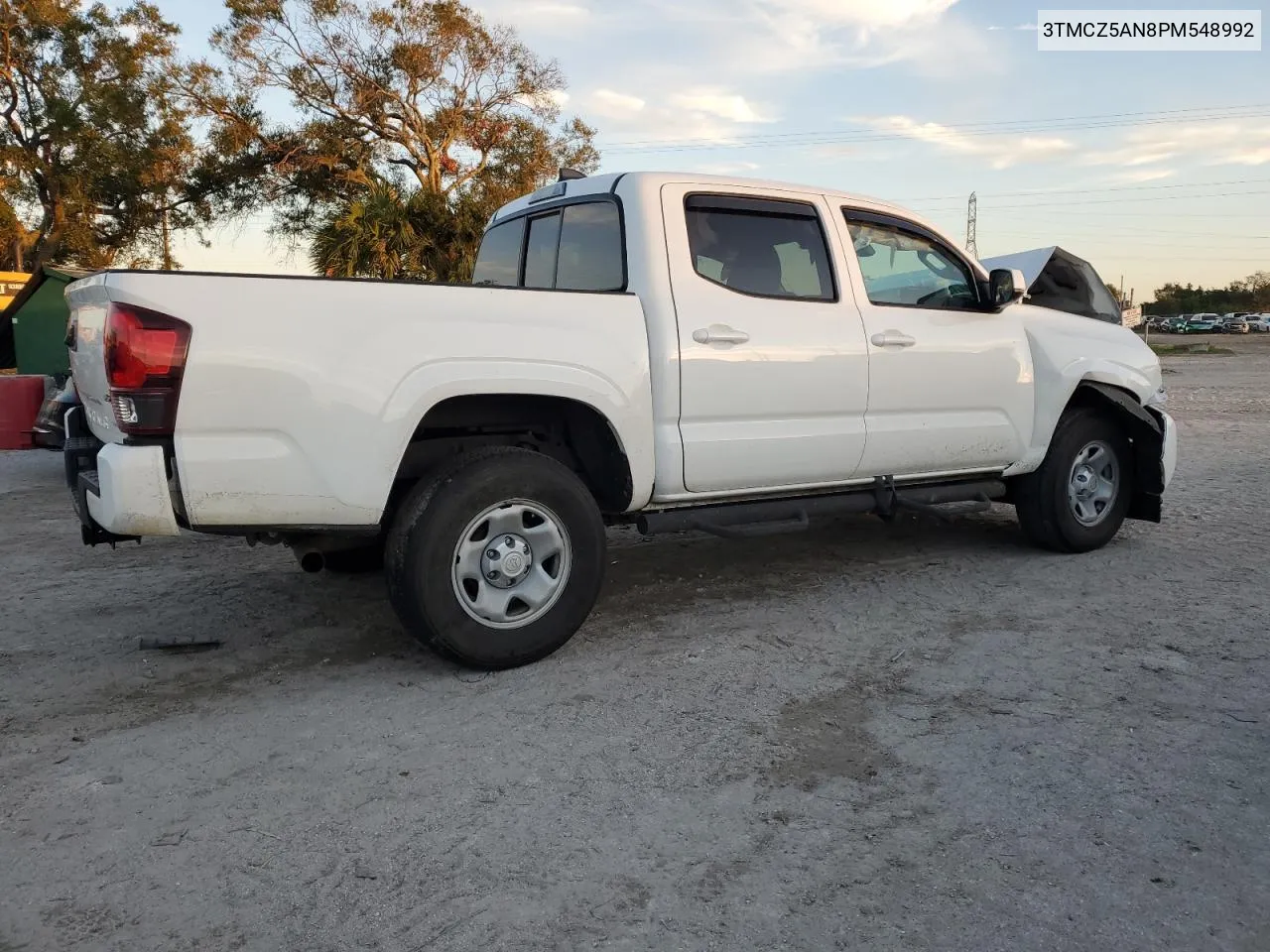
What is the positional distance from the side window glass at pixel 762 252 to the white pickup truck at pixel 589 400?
1 centimetres

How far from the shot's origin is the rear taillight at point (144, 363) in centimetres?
339

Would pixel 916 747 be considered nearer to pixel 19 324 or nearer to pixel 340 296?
pixel 340 296

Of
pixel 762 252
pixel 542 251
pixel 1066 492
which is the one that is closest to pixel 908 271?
pixel 762 252

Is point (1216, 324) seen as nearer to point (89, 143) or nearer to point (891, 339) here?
point (89, 143)

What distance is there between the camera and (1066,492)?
578 cm

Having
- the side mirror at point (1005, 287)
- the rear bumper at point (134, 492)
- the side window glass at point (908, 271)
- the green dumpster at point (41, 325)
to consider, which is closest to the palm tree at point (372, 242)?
the green dumpster at point (41, 325)

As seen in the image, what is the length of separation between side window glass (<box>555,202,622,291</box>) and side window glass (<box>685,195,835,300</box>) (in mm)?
346

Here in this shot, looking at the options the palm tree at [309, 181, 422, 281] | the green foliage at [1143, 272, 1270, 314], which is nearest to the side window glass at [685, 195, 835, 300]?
the palm tree at [309, 181, 422, 281]

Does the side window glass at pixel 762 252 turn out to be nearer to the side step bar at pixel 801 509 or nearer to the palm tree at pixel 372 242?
the side step bar at pixel 801 509

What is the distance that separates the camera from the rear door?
14.6ft

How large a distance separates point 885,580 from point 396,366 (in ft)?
9.75

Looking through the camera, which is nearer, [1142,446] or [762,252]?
[762,252]

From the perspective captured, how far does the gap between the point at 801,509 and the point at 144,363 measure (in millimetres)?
2890

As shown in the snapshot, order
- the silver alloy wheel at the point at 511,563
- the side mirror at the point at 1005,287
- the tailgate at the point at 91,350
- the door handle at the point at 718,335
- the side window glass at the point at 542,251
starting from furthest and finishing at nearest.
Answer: the side mirror at the point at 1005,287, the side window glass at the point at 542,251, the door handle at the point at 718,335, the silver alloy wheel at the point at 511,563, the tailgate at the point at 91,350
